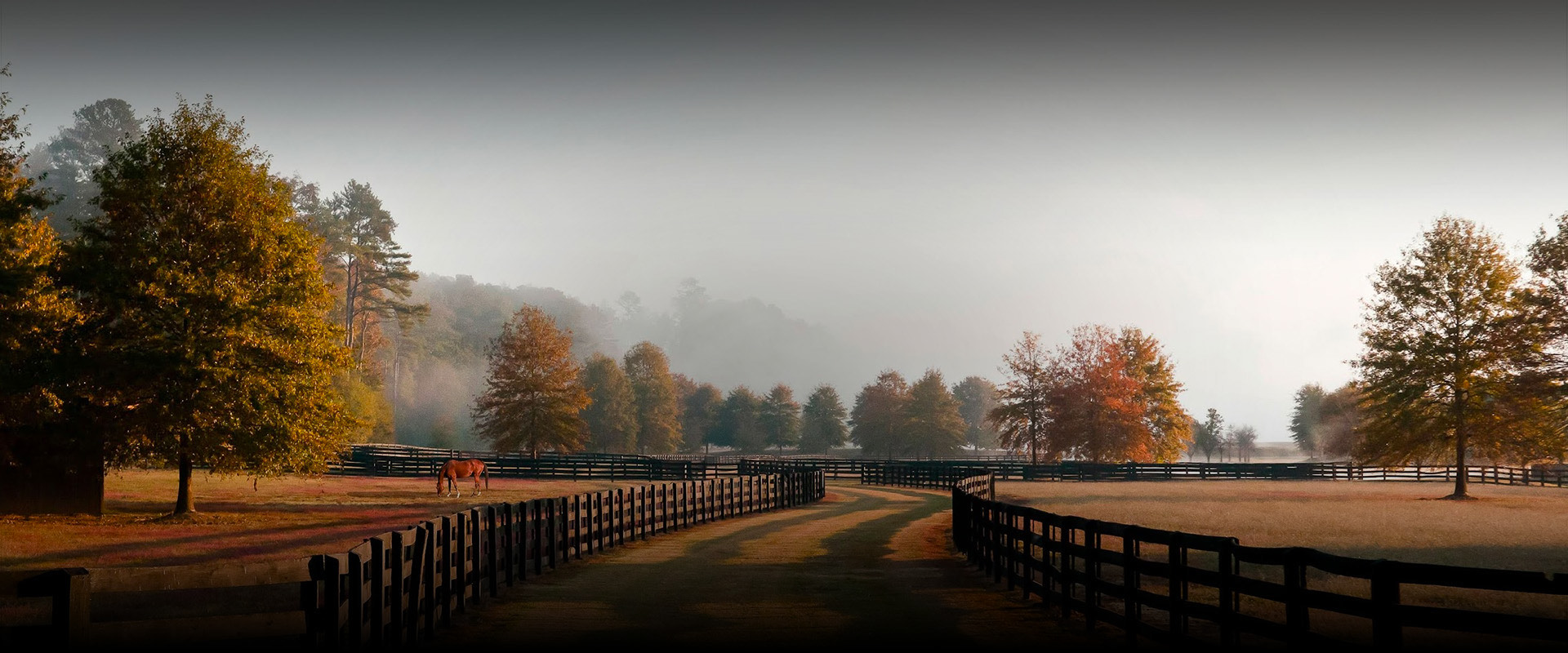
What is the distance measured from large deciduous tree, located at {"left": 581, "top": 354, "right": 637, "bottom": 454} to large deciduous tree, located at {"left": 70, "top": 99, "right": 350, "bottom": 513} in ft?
274

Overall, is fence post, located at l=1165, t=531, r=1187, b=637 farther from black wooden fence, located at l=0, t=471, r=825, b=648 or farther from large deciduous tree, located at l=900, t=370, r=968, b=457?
large deciduous tree, located at l=900, t=370, r=968, b=457

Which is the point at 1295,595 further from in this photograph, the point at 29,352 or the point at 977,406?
the point at 977,406

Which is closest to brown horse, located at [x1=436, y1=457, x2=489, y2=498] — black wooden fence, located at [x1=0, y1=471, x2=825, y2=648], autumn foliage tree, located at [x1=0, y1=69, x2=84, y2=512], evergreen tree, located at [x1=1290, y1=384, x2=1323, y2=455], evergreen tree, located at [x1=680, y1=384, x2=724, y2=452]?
autumn foliage tree, located at [x1=0, y1=69, x2=84, y2=512]

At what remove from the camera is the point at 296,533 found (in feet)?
88.3

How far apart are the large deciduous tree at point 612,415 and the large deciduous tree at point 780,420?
2471cm

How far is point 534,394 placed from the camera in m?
73.8

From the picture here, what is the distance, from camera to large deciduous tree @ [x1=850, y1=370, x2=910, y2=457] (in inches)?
4594

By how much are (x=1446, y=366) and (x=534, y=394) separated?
53445 mm

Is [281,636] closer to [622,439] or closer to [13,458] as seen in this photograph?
[13,458]

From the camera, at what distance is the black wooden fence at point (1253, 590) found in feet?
24.8

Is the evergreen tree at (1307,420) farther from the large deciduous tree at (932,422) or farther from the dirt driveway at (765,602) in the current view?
the dirt driveway at (765,602)

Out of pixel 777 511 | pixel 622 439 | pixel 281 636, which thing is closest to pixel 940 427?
pixel 622 439

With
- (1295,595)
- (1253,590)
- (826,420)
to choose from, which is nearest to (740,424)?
(826,420)

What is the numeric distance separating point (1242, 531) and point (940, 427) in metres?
82.2
